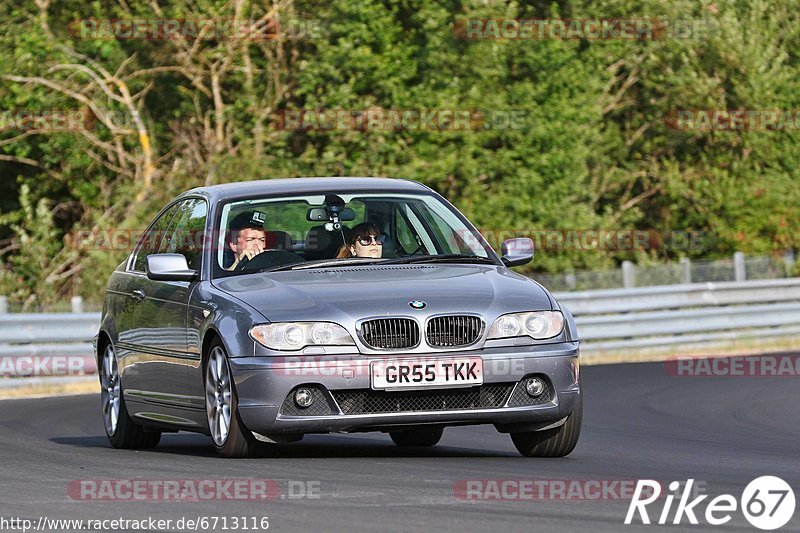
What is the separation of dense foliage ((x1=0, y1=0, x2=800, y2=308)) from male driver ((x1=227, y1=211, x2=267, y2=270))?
16003 millimetres

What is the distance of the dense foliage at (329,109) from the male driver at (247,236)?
52.5 feet

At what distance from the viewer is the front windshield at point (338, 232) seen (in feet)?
32.9

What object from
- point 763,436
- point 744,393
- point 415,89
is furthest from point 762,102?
point 763,436

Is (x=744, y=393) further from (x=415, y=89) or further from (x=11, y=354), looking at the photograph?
(x=415, y=89)

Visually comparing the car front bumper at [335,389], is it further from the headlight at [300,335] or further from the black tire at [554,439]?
the black tire at [554,439]

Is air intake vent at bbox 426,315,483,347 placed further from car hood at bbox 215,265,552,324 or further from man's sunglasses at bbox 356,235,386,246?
man's sunglasses at bbox 356,235,386,246

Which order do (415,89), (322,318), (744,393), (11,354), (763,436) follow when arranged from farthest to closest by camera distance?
(415,89) < (11,354) < (744,393) < (763,436) < (322,318)

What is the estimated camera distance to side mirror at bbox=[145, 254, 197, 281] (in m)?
10.0

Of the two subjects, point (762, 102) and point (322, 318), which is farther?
point (762, 102)

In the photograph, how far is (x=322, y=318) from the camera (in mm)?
8898

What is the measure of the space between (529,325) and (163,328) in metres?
A: 2.37

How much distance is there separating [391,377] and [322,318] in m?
0.46

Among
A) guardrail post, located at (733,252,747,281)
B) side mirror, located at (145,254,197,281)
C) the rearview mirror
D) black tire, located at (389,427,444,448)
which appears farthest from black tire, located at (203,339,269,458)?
guardrail post, located at (733,252,747,281)

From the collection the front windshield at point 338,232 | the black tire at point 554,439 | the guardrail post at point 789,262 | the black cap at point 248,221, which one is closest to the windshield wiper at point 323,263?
the front windshield at point 338,232
